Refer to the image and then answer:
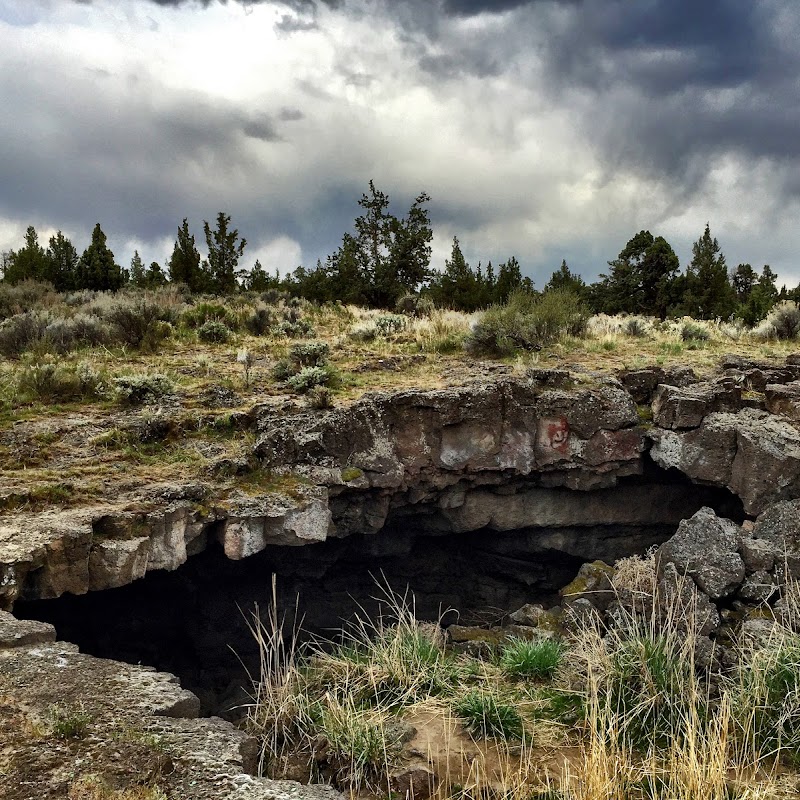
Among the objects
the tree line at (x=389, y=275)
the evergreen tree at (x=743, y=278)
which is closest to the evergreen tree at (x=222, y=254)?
the tree line at (x=389, y=275)

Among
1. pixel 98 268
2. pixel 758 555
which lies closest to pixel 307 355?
pixel 758 555

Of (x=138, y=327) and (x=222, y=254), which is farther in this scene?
(x=222, y=254)

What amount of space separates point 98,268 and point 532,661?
23.3 m

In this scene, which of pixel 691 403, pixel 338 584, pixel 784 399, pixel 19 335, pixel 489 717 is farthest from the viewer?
pixel 19 335

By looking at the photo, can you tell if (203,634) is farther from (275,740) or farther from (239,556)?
(275,740)

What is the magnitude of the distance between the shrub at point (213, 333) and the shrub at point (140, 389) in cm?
429

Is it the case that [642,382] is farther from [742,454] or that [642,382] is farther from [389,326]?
[389,326]

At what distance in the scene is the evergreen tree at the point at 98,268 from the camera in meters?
24.4

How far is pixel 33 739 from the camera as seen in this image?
3.82 metres

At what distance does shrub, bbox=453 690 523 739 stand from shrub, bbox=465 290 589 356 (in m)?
8.62

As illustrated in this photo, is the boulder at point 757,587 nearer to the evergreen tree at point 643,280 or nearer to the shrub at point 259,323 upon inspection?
the shrub at point 259,323

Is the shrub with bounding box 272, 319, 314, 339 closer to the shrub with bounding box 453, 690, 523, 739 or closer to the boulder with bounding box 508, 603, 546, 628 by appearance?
the boulder with bounding box 508, 603, 546, 628

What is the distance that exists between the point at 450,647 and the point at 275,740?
3.03 meters

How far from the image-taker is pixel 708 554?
299 inches
